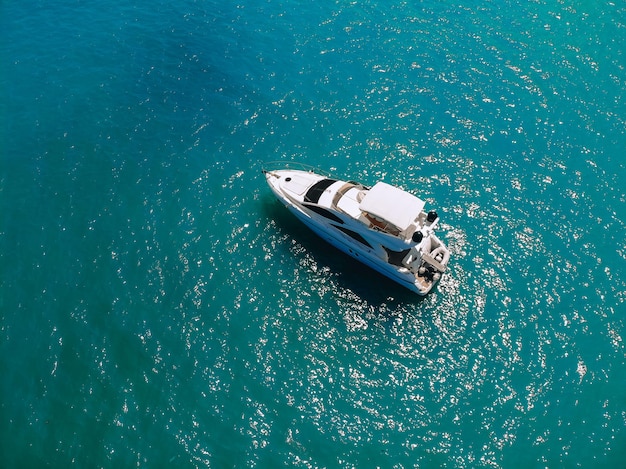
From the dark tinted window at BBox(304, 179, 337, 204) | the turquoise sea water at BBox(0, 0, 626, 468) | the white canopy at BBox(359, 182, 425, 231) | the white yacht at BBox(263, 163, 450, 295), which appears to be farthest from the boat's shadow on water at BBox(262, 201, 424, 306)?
the white canopy at BBox(359, 182, 425, 231)

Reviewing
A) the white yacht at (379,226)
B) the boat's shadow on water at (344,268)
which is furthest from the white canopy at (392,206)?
the boat's shadow on water at (344,268)

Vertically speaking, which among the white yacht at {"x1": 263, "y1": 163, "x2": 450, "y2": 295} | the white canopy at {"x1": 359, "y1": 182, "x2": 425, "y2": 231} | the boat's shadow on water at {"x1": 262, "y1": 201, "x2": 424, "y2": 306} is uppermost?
the white canopy at {"x1": 359, "y1": 182, "x2": 425, "y2": 231}

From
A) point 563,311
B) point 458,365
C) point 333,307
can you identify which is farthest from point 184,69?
point 563,311

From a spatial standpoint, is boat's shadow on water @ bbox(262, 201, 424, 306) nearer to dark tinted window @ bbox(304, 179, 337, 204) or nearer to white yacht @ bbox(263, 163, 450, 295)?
white yacht @ bbox(263, 163, 450, 295)

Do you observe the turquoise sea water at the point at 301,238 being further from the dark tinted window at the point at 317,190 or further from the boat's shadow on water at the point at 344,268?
the dark tinted window at the point at 317,190

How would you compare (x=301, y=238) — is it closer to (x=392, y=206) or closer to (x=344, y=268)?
(x=344, y=268)

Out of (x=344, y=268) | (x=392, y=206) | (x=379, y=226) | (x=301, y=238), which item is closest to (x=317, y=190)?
(x=301, y=238)
